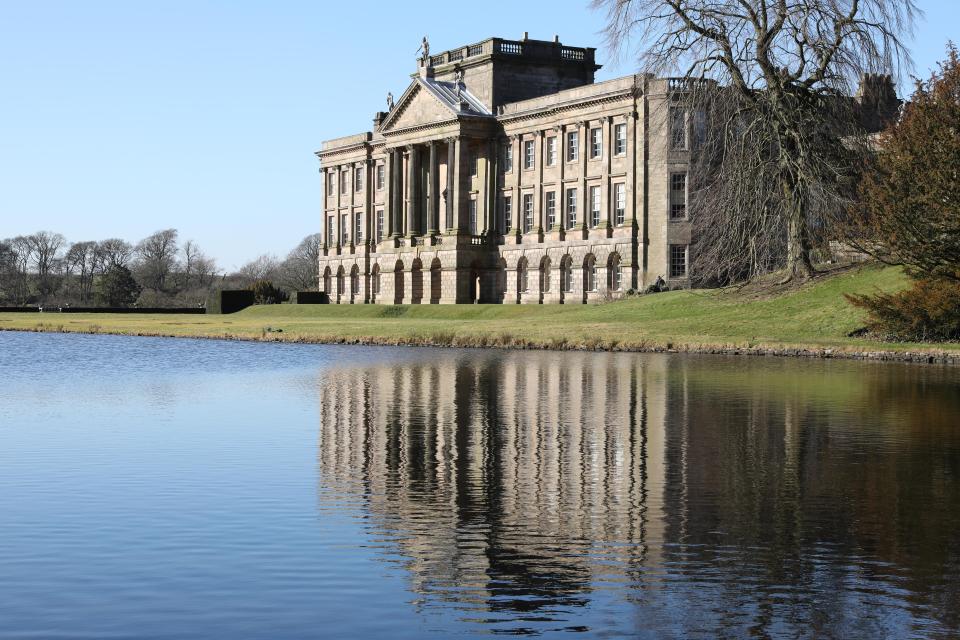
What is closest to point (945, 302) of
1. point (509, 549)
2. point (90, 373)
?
point (90, 373)

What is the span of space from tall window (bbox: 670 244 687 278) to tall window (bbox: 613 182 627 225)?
5518mm

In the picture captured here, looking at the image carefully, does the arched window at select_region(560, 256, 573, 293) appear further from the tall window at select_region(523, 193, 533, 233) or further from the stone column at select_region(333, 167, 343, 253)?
the stone column at select_region(333, 167, 343, 253)

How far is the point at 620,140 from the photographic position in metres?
94.6

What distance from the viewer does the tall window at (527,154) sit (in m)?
105

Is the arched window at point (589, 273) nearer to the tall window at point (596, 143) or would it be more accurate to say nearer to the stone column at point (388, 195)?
the tall window at point (596, 143)

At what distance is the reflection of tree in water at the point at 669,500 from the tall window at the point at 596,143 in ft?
215

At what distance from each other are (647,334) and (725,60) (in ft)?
41.2

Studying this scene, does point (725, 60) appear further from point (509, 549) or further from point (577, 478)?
point (509, 549)

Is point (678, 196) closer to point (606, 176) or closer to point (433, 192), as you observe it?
point (606, 176)

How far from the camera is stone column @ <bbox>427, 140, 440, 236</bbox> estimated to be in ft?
368

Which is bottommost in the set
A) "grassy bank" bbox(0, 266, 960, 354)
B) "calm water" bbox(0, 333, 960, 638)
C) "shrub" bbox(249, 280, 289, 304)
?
"calm water" bbox(0, 333, 960, 638)

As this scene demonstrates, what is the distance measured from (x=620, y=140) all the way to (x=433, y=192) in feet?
76.1

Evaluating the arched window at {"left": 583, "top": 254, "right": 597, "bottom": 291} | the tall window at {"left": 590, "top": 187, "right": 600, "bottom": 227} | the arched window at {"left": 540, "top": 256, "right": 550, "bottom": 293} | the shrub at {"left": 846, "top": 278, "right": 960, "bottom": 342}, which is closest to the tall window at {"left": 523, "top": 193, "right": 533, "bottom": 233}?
the arched window at {"left": 540, "top": 256, "right": 550, "bottom": 293}

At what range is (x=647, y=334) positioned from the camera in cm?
5700
